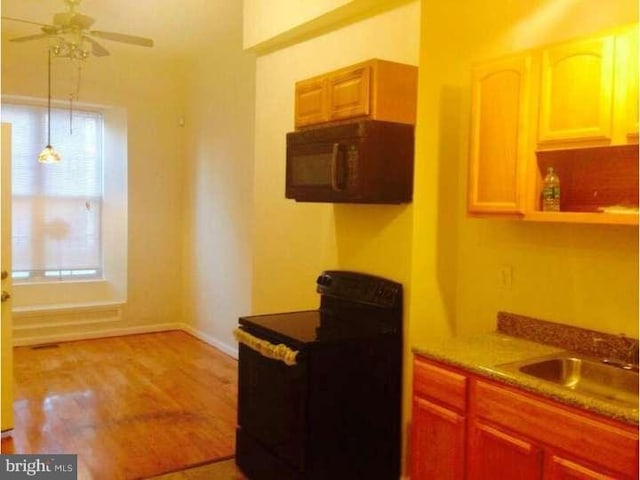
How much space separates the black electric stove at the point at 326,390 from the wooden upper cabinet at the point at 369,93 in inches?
33.1

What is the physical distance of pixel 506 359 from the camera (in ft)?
7.50

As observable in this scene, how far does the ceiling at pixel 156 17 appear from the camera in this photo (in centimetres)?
437

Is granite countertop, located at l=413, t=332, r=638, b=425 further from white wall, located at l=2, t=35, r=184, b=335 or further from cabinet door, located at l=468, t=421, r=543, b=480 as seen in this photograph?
white wall, located at l=2, t=35, r=184, b=335

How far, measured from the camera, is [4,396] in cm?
347

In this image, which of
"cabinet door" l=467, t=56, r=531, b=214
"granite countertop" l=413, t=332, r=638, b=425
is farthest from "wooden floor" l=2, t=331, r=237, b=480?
"cabinet door" l=467, t=56, r=531, b=214

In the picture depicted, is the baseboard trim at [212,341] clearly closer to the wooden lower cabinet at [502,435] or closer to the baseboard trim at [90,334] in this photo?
the baseboard trim at [90,334]

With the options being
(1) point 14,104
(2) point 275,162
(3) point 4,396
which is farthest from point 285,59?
(1) point 14,104

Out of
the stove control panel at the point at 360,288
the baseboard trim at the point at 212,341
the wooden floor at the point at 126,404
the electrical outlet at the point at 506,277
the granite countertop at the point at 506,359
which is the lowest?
the wooden floor at the point at 126,404

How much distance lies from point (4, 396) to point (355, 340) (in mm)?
2204

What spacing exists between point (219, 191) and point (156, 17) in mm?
1649

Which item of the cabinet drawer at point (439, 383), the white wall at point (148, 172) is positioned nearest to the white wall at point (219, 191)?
the white wall at point (148, 172)

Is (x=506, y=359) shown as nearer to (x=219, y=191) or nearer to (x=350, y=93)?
(x=350, y=93)

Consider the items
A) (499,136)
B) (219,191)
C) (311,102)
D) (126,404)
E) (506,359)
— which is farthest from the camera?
(219,191)

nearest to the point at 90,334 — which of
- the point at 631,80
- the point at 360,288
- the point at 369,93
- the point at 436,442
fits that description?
the point at 360,288
